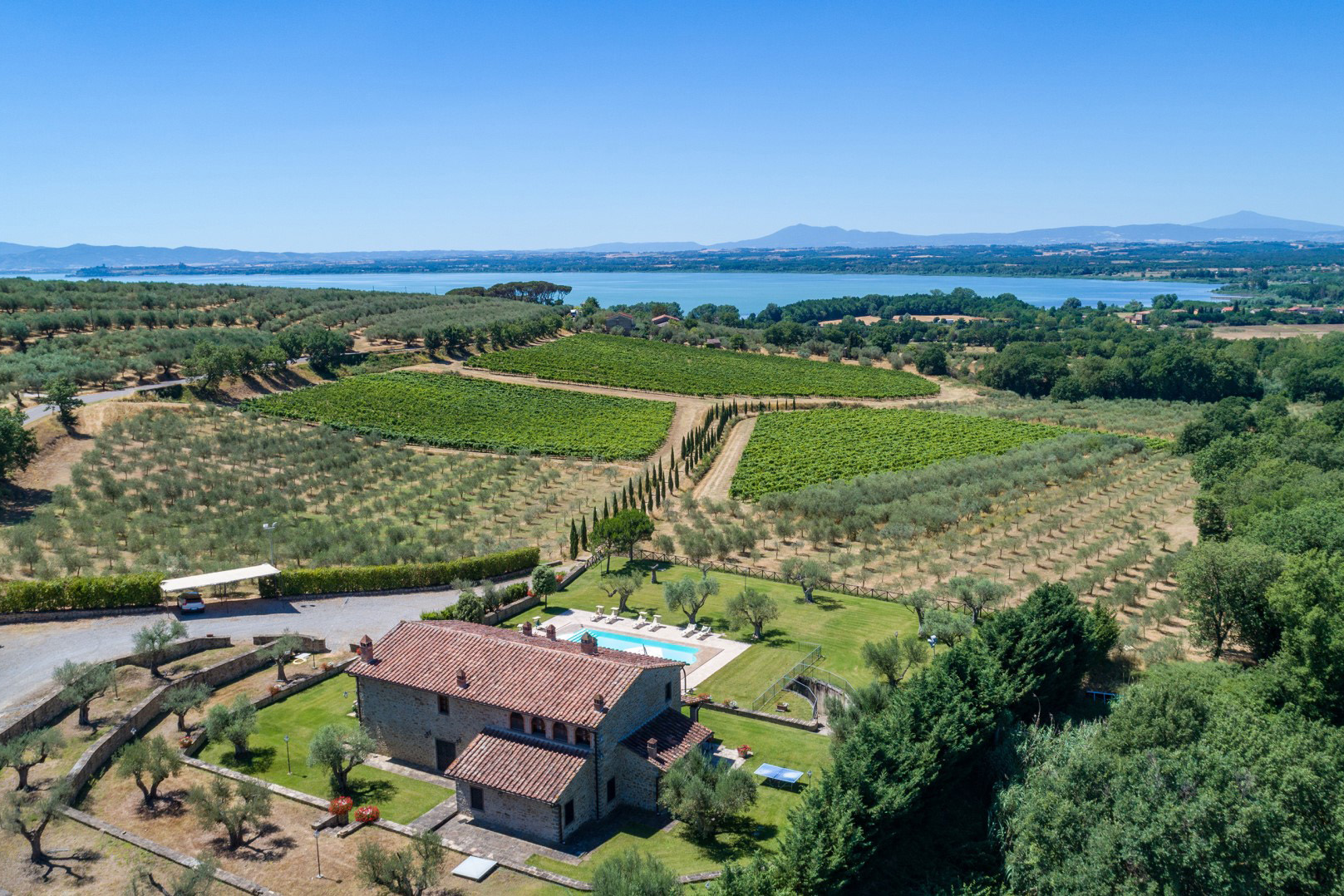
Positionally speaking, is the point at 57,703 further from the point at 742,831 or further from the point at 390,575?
the point at 742,831

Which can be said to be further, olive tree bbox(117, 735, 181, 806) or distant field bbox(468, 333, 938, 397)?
distant field bbox(468, 333, 938, 397)

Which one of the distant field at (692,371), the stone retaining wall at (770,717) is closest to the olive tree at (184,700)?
the stone retaining wall at (770,717)

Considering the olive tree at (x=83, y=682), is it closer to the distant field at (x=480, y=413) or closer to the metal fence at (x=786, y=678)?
the metal fence at (x=786, y=678)

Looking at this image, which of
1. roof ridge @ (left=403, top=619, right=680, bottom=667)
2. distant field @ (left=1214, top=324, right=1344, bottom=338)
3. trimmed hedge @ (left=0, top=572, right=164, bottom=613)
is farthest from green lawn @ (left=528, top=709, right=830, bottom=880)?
distant field @ (left=1214, top=324, right=1344, bottom=338)

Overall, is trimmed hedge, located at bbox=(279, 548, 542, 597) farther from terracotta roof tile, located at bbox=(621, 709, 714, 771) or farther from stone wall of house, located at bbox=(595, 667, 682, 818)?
terracotta roof tile, located at bbox=(621, 709, 714, 771)

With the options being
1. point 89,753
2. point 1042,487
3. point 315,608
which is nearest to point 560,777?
point 89,753

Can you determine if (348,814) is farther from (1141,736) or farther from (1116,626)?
(1116,626)
